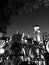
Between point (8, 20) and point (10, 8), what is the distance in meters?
0.28

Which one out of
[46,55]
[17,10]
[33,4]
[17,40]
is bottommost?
[46,55]

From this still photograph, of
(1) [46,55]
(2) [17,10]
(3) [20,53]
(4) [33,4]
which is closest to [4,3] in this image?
(2) [17,10]

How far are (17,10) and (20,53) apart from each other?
12792mm

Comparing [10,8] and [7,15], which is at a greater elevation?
[10,8]

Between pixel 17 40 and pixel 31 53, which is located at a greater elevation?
pixel 17 40

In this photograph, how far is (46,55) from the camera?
679 inches

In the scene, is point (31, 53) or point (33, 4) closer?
point (33, 4)

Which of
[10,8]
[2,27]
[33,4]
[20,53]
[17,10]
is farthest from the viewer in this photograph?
[20,53]

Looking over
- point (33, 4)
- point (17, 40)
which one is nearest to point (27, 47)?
point (17, 40)

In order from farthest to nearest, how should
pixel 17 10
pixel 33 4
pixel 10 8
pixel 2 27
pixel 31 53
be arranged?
pixel 31 53 < pixel 33 4 < pixel 17 10 < pixel 10 8 < pixel 2 27

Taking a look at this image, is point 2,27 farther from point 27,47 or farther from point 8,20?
point 27,47

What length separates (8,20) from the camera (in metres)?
1.64

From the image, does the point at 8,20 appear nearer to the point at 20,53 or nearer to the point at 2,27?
the point at 2,27

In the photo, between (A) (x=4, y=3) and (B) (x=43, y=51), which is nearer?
(A) (x=4, y=3)
